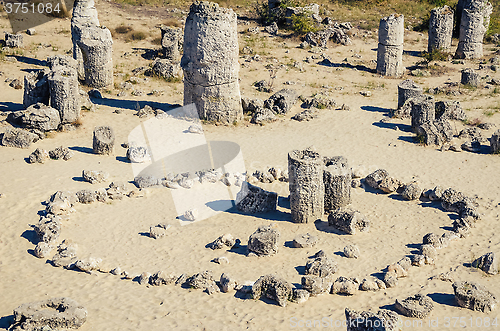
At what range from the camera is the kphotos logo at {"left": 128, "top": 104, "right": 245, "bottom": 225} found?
521 inches

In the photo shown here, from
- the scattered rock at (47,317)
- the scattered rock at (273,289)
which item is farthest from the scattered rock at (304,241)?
the scattered rock at (47,317)

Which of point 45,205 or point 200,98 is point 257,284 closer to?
point 45,205

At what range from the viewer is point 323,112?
1927 centimetres

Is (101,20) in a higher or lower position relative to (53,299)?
higher

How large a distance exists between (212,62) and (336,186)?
6.56 m

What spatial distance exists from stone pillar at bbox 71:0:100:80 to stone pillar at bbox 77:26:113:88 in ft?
0.93

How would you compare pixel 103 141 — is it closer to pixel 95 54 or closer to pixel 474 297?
pixel 95 54

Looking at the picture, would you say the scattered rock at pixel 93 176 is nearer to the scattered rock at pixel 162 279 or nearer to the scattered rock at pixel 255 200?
the scattered rock at pixel 255 200

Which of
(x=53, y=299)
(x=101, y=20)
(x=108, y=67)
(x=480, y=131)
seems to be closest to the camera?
(x=53, y=299)

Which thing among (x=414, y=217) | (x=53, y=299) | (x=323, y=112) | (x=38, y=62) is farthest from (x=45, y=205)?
(x=38, y=62)

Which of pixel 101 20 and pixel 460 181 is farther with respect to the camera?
pixel 101 20

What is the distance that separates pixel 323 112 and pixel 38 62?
39.5 feet

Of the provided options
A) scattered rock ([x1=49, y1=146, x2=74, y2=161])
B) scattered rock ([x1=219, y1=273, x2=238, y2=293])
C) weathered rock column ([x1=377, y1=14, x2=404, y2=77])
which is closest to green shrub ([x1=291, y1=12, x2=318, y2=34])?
weathered rock column ([x1=377, y1=14, x2=404, y2=77])

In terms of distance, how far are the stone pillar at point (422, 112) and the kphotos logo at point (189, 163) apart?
19.2 feet
